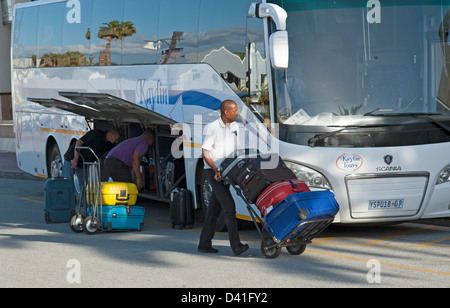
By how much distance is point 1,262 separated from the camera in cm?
883

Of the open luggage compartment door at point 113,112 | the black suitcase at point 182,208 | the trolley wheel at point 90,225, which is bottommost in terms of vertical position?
the trolley wheel at point 90,225

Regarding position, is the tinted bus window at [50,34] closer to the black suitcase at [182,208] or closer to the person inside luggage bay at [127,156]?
the person inside luggage bay at [127,156]

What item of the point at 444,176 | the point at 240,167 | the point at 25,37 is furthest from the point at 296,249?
the point at 25,37

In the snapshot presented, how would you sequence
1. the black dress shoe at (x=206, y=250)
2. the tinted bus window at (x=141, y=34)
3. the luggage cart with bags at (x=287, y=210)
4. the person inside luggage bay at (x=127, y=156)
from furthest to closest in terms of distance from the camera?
the person inside luggage bay at (x=127, y=156) → the tinted bus window at (x=141, y=34) → the black dress shoe at (x=206, y=250) → the luggage cart with bags at (x=287, y=210)

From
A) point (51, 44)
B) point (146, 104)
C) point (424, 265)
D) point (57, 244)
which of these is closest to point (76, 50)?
point (51, 44)

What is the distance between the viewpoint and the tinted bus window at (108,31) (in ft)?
44.6

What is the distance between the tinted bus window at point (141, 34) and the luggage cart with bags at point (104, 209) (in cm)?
234

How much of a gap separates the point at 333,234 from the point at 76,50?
6.68 meters

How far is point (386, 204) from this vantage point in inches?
380

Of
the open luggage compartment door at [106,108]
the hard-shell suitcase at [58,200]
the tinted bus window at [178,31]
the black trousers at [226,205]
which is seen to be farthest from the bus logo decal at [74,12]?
the black trousers at [226,205]

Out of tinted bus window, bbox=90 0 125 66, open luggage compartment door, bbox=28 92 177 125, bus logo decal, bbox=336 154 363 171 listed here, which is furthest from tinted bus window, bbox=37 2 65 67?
bus logo decal, bbox=336 154 363 171

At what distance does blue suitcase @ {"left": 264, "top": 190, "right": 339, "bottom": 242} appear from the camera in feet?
27.2

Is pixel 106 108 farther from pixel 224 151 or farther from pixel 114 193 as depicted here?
pixel 224 151
